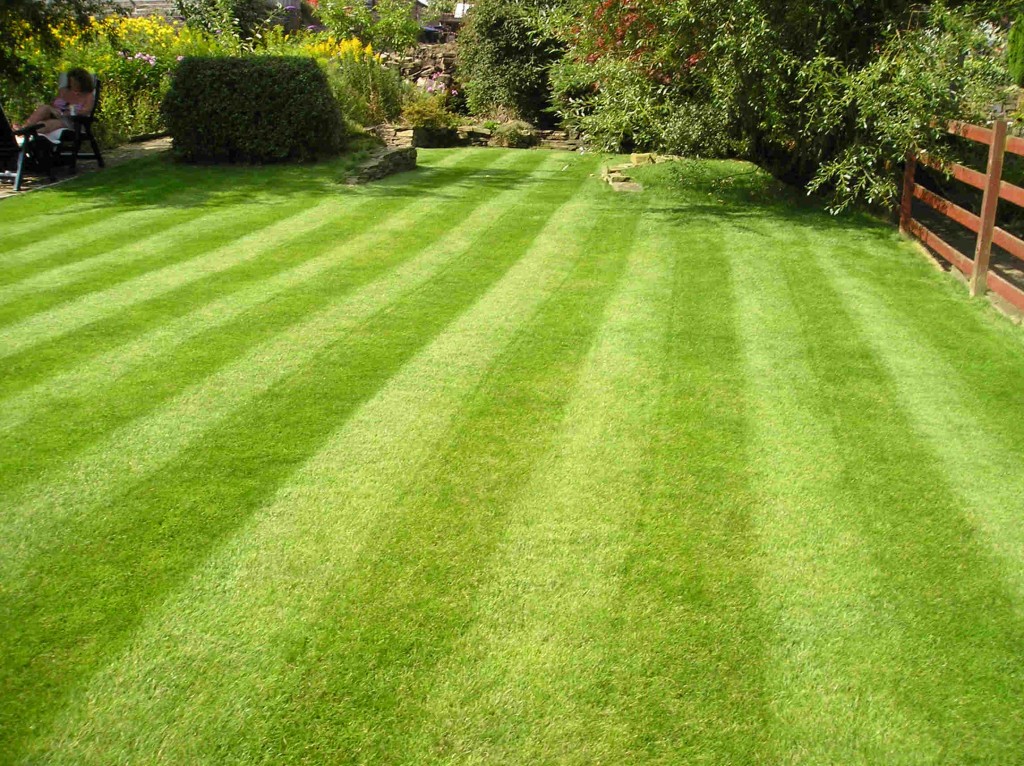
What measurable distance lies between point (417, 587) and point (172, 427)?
6.48 feet

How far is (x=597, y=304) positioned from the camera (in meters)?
6.82

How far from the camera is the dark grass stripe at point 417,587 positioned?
2.73 m

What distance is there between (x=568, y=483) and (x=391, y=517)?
0.87 meters

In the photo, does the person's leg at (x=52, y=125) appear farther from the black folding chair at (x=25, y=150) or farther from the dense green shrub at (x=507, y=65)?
the dense green shrub at (x=507, y=65)

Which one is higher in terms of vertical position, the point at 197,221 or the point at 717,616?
the point at 197,221

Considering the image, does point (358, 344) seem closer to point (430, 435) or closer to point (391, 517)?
point (430, 435)

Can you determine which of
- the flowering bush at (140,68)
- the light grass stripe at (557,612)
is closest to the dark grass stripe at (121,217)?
the flowering bush at (140,68)

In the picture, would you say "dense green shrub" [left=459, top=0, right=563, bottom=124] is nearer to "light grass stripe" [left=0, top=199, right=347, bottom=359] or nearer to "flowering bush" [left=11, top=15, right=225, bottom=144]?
"flowering bush" [left=11, top=15, right=225, bottom=144]

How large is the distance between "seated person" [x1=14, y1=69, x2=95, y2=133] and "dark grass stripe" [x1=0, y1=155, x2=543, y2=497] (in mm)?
5585

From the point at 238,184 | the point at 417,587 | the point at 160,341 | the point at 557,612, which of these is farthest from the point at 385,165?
the point at 557,612

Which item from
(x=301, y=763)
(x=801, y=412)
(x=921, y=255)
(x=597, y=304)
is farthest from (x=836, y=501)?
(x=921, y=255)

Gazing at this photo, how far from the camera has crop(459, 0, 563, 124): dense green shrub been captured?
1809cm

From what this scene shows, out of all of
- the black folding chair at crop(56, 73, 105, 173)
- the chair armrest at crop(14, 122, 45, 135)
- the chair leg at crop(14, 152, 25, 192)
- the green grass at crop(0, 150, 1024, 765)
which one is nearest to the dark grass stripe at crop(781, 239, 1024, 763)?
the green grass at crop(0, 150, 1024, 765)

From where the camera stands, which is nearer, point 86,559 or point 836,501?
point 86,559
